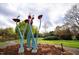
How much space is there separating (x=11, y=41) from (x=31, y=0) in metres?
0.51

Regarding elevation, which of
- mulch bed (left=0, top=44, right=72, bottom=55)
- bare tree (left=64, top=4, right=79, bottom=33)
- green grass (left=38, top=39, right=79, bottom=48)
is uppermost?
bare tree (left=64, top=4, right=79, bottom=33)

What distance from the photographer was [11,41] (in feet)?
7.66

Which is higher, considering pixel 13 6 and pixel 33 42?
pixel 13 6

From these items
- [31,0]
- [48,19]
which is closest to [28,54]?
[48,19]

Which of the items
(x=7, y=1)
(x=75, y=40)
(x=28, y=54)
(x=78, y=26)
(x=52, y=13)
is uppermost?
(x=7, y=1)

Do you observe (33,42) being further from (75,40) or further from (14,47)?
(75,40)

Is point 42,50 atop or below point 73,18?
below

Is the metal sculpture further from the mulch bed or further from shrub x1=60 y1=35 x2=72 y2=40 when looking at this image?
shrub x1=60 y1=35 x2=72 y2=40

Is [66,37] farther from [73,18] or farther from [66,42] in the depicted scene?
[73,18]

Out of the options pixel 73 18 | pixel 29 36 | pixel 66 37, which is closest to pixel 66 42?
pixel 66 37

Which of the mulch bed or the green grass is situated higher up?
the green grass

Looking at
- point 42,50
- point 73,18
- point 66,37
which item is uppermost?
point 73,18

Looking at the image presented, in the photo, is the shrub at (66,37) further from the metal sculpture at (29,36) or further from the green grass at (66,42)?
the metal sculpture at (29,36)

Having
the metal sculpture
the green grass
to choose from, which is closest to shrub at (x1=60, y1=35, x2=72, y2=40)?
the green grass
